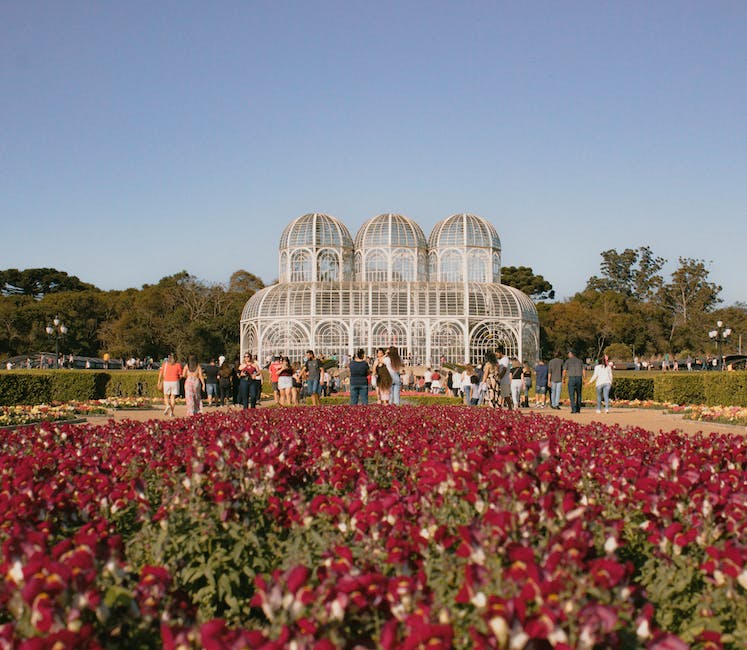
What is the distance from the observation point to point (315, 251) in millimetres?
49406

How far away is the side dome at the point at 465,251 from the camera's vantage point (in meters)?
49.5

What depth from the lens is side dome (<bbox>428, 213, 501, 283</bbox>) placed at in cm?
4947

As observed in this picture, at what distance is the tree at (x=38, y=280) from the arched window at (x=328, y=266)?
53.6m

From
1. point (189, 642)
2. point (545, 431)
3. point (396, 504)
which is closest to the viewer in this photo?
point (189, 642)

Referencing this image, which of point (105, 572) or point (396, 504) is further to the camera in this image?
point (396, 504)

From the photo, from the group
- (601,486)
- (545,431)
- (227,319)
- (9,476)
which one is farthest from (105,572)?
(227,319)

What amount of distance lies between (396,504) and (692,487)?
2.25 m

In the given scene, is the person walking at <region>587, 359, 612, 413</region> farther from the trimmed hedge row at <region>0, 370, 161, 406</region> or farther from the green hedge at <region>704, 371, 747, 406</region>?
the trimmed hedge row at <region>0, 370, 161, 406</region>

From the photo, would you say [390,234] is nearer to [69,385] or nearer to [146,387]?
[146,387]

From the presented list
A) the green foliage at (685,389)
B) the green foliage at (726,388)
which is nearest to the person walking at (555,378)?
the green foliage at (726,388)

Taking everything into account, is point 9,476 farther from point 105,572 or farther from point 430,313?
point 430,313

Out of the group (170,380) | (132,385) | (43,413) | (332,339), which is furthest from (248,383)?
(332,339)

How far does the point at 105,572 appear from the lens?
149 inches

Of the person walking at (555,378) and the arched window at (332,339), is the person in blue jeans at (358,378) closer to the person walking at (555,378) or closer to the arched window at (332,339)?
the person walking at (555,378)
